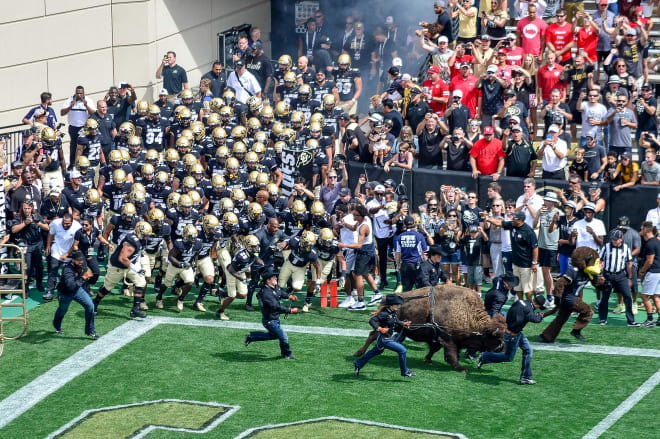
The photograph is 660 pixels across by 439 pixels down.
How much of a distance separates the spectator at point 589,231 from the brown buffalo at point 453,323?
3605 millimetres

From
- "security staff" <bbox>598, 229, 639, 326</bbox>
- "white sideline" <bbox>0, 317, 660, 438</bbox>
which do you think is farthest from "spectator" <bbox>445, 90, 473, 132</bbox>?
"white sideline" <bbox>0, 317, 660, 438</bbox>

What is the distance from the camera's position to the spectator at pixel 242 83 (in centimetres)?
2811

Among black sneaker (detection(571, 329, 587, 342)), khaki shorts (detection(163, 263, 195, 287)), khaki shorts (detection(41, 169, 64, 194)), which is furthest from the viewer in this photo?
khaki shorts (detection(41, 169, 64, 194))

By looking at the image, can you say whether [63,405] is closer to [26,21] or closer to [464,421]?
[464,421]

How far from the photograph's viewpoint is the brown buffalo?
56.9 feet

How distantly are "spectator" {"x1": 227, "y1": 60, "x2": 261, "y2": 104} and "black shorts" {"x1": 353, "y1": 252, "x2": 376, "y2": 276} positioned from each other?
8.31 meters

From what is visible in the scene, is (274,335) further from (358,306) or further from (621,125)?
(621,125)

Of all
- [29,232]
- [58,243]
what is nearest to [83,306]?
[58,243]

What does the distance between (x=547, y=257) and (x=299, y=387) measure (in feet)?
20.2

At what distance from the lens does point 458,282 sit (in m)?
21.3

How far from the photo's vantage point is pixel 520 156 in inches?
888

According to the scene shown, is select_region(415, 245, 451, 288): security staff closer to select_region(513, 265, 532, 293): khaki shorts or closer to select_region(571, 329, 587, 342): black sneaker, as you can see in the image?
select_region(513, 265, 532, 293): khaki shorts

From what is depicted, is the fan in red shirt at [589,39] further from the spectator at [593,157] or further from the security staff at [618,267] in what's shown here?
the security staff at [618,267]

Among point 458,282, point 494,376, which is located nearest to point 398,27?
point 458,282
